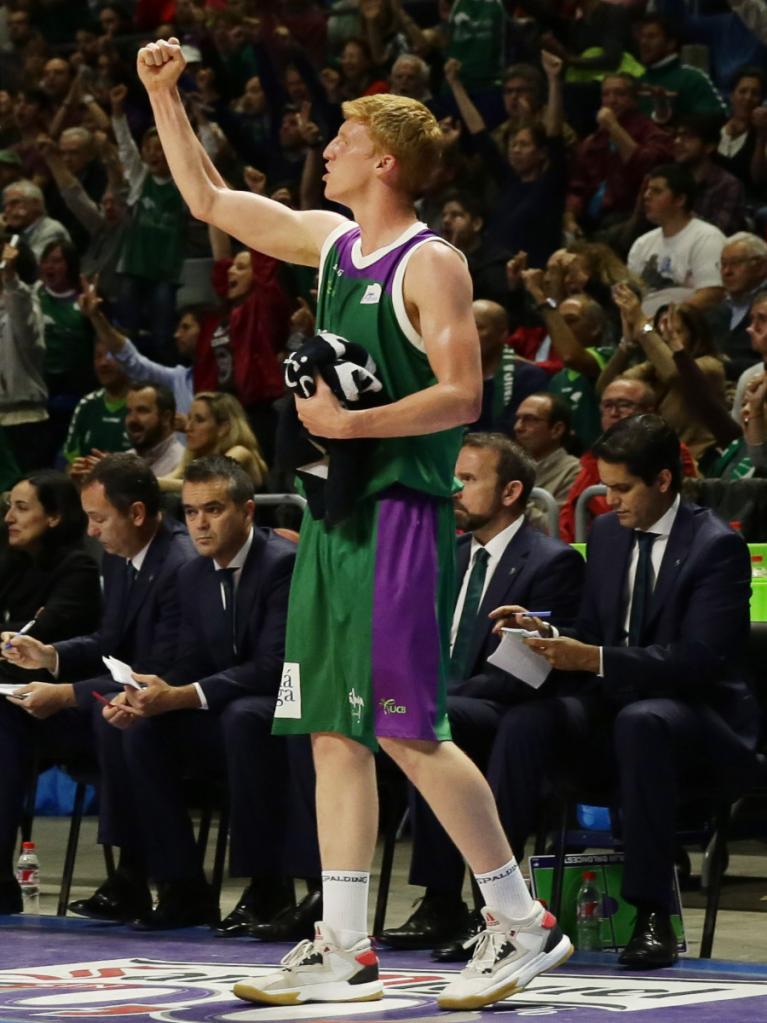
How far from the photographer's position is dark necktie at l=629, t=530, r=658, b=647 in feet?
17.7

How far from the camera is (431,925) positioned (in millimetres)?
5324

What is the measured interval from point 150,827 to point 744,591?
1.90 metres

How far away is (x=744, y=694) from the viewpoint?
17.5 ft

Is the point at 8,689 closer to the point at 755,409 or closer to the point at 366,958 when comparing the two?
the point at 366,958

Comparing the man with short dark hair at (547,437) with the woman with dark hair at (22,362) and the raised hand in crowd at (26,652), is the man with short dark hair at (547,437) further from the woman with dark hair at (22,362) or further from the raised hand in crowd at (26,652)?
the woman with dark hair at (22,362)

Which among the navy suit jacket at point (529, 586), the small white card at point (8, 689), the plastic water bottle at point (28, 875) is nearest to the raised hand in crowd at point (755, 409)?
the navy suit jacket at point (529, 586)

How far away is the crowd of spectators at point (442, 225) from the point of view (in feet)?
28.0

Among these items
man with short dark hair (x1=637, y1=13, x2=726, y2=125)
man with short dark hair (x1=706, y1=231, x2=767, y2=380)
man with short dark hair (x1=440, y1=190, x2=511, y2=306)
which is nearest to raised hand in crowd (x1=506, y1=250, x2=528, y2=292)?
man with short dark hair (x1=440, y1=190, x2=511, y2=306)

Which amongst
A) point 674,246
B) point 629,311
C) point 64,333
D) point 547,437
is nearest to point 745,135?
point 674,246

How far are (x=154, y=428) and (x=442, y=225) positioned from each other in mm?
2290

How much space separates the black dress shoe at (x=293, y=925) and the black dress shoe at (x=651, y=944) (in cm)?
94

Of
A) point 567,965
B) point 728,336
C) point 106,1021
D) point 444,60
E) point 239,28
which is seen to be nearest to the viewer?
point 106,1021

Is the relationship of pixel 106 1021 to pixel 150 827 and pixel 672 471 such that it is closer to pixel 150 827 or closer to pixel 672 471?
pixel 150 827

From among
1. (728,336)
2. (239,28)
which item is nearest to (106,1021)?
(728,336)
